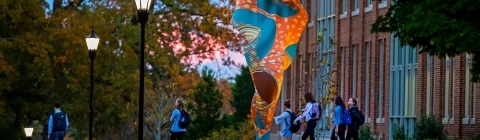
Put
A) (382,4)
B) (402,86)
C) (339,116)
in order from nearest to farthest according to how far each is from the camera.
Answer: (339,116), (402,86), (382,4)

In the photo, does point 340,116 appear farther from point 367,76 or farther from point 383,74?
point 367,76

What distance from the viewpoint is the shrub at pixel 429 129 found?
4216cm

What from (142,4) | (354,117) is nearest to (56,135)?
(354,117)

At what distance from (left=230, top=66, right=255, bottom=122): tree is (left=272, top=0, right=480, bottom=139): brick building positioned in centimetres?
4453

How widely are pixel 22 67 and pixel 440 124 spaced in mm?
16780

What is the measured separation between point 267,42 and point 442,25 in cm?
338

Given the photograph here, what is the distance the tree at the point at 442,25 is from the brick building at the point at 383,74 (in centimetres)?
1370

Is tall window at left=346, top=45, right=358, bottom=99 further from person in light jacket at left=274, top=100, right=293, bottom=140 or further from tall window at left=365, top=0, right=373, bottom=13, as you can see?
person in light jacket at left=274, top=100, right=293, bottom=140

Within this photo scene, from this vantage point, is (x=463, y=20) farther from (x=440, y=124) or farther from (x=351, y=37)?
(x=351, y=37)

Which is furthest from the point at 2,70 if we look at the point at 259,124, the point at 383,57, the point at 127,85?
the point at 259,124

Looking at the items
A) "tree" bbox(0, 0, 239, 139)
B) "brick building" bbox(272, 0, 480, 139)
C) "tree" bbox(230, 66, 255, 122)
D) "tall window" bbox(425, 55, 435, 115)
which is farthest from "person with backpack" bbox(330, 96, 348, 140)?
"tree" bbox(230, 66, 255, 122)

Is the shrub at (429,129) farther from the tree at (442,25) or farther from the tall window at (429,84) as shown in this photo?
the tree at (442,25)

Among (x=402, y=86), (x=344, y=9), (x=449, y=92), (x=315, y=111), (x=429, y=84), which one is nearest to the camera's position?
(x=315, y=111)

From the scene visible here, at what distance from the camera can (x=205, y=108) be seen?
188 feet
